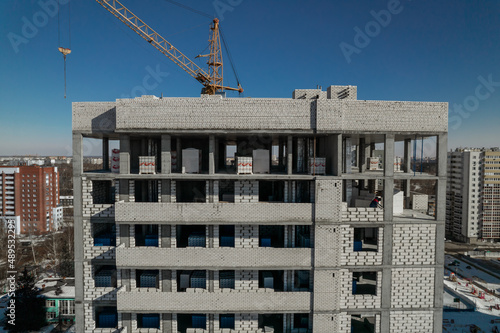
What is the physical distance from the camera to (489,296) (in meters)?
47.8

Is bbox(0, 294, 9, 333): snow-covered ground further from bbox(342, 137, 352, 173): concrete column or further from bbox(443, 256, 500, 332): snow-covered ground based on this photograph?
bbox(443, 256, 500, 332): snow-covered ground

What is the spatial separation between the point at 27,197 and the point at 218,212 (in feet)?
313

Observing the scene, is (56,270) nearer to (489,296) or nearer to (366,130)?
Result: (366,130)

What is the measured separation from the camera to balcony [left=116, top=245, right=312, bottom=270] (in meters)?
15.3

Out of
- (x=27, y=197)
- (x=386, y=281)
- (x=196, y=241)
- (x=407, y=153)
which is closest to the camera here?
(x=386, y=281)

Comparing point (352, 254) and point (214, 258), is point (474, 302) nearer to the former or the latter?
point (352, 254)

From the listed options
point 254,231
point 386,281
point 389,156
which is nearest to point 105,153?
point 254,231

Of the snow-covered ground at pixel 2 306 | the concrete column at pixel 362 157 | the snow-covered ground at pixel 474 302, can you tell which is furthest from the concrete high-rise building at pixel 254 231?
the snow-covered ground at pixel 2 306

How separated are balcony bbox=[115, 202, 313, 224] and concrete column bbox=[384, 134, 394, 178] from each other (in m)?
5.36

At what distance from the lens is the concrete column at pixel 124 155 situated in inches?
626

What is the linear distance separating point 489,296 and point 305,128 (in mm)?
59886

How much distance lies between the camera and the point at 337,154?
50.6 feet

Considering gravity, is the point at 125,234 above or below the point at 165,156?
below

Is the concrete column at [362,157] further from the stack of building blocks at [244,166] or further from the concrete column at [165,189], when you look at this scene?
the concrete column at [165,189]
